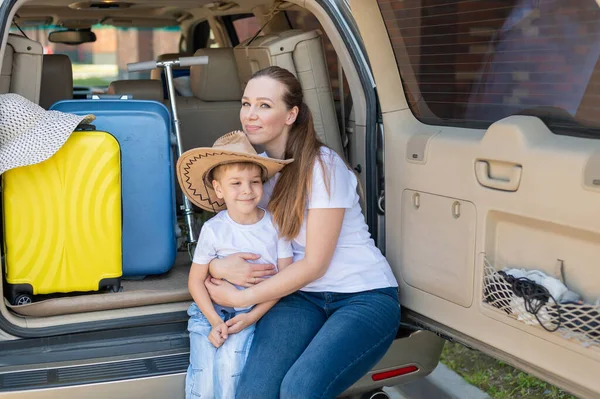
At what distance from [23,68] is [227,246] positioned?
1216 mm

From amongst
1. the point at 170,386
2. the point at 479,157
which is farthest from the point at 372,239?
the point at 170,386

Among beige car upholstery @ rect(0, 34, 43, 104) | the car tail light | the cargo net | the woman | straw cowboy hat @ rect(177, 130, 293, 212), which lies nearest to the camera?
the cargo net

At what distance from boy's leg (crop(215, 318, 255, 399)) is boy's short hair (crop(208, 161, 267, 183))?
56 centimetres

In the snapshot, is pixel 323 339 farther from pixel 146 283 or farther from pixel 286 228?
pixel 146 283

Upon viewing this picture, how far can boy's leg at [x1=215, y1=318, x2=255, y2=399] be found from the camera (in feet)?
9.02

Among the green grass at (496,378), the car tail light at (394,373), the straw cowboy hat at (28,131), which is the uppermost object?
the straw cowboy hat at (28,131)

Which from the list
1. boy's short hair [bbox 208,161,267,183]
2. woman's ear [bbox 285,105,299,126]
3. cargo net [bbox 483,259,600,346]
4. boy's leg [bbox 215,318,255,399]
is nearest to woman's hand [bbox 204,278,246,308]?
boy's leg [bbox 215,318,255,399]

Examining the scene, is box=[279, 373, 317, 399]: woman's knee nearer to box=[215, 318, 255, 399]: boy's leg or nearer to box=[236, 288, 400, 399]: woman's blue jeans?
box=[236, 288, 400, 399]: woman's blue jeans

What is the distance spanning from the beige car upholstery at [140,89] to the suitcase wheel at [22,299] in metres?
1.91

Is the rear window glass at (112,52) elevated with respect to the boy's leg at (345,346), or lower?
elevated

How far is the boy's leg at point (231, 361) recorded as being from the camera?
275 cm

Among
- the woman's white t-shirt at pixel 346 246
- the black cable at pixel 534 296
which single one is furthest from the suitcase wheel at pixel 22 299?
the black cable at pixel 534 296

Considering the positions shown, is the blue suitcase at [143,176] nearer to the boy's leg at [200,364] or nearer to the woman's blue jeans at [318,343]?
the boy's leg at [200,364]

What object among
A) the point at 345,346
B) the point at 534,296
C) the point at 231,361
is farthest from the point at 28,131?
the point at 534,296
